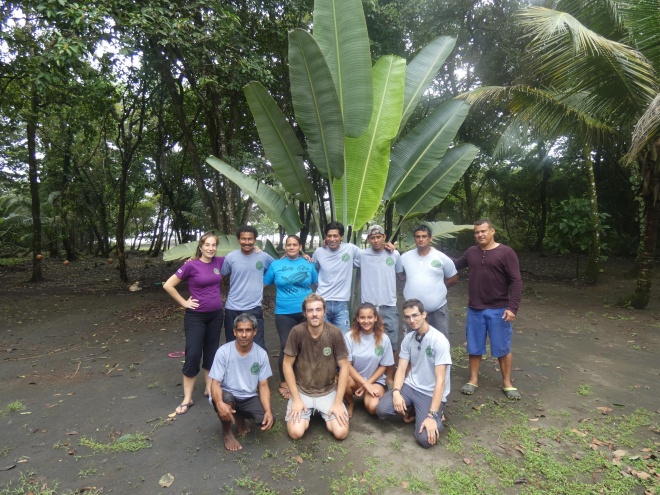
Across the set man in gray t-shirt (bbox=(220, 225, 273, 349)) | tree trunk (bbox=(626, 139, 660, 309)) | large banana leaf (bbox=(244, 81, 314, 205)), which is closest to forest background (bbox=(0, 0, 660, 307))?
tree trunk (bbox=(626, 139, 660, 309))

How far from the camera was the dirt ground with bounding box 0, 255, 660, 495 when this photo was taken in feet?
9.00

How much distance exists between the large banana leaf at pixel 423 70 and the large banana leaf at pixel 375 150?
0.47 meters

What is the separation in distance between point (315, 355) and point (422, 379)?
0.94 meters

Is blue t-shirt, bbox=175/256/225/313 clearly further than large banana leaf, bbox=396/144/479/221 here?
No

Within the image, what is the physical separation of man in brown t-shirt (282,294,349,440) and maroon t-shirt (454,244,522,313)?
1637 mm

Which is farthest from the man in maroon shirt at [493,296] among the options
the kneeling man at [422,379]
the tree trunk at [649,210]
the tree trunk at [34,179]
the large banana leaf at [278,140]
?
the tree trunk at [34,179]

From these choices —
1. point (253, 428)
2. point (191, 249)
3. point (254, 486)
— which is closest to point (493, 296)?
point (253, 428)

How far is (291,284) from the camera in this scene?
392cm

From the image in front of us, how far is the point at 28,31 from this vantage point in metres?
8.97

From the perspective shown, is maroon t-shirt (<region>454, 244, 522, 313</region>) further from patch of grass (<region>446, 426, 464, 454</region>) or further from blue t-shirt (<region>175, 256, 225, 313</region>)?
blue t-shirt (<region>175, 256, 225, 313</region>)

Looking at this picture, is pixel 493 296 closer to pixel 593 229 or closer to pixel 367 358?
pixel 367 358

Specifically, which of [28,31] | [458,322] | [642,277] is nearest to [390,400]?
[458,322]

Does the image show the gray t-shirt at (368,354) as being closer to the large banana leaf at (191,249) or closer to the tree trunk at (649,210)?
the large banana leaf at (191,249)

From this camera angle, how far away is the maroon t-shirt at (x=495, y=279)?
12.7 ft
